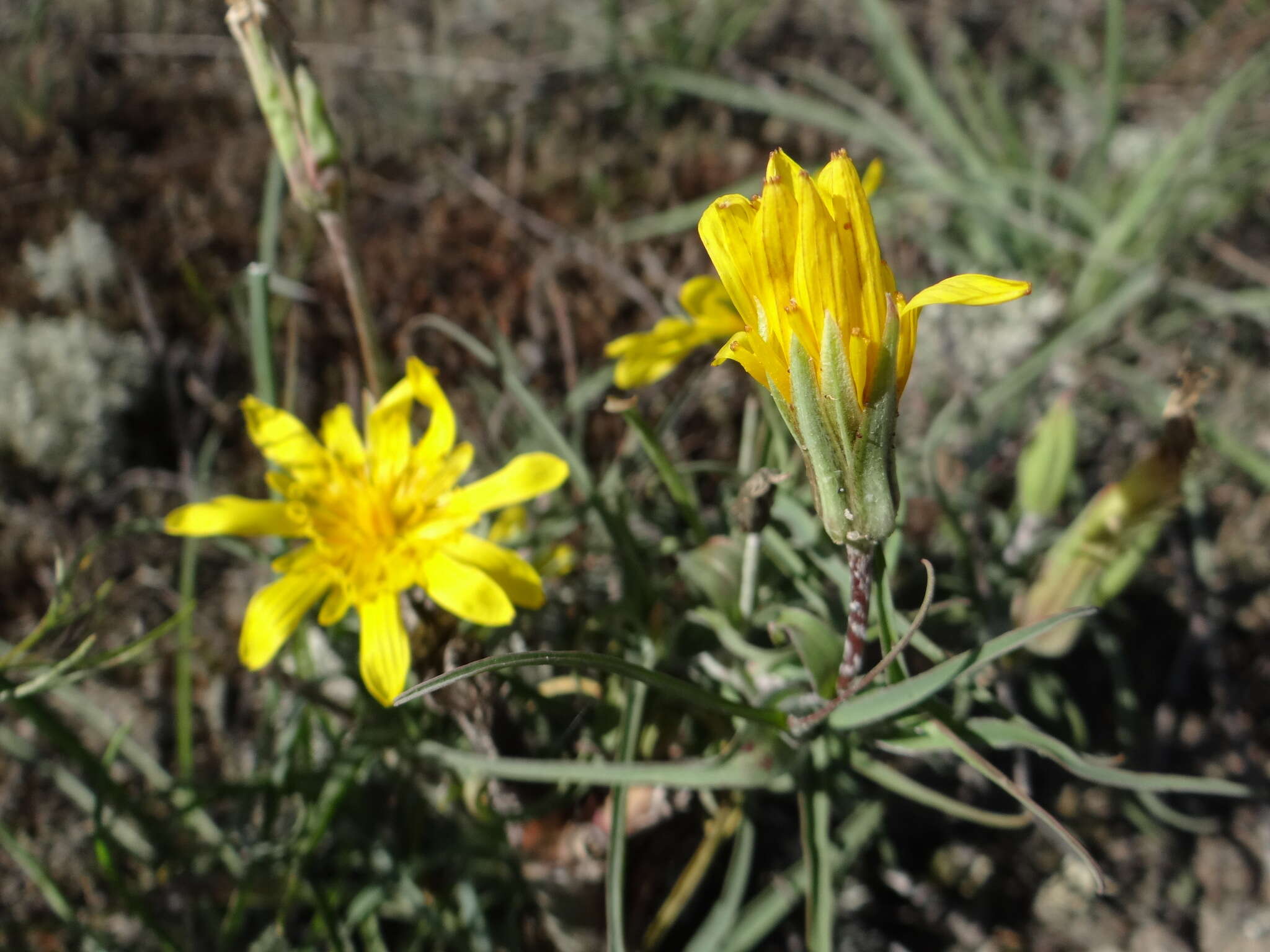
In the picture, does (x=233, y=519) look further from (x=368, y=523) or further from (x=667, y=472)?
(x=667, y=472)

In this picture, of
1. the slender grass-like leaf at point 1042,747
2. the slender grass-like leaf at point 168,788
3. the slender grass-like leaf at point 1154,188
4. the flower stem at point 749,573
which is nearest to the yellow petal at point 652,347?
the flower stem at point 749,573

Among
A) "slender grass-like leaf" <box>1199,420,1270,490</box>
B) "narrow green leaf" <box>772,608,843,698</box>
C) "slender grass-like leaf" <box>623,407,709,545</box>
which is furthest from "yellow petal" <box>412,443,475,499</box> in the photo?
"slender grass-like leaf" <box>1199,420,1270,490</box>

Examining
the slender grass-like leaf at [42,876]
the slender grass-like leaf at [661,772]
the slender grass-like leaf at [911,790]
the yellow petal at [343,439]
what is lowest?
the slender grass-like leaf at [42,876]

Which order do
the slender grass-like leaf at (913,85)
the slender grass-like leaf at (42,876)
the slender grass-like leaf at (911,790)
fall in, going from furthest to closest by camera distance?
Answer: the slender grass-like leaf at (913,85), the slender grass-like leaf at (42,876), the slender grass-like leaf at (911,790)

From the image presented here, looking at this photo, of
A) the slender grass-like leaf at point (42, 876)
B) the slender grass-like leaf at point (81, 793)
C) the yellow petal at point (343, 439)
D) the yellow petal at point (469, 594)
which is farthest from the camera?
the slender grass-like leaf at point (81, 793)

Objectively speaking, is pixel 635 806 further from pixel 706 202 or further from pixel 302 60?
pixel 706 202

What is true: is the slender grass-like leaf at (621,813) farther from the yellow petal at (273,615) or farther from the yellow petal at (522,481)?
the yellow petal at (273,615)

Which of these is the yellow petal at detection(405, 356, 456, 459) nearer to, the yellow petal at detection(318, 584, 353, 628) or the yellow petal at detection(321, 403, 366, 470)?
the yellow petal at detection(321, 403, 366, 470)
